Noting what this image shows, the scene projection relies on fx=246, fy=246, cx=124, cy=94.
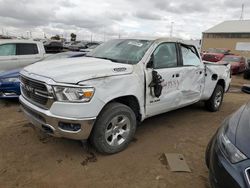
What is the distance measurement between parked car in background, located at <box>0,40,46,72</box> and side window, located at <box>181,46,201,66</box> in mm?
5899

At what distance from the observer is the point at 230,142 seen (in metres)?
2.21

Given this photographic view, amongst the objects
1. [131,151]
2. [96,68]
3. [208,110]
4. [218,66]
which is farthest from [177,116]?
[96,68]

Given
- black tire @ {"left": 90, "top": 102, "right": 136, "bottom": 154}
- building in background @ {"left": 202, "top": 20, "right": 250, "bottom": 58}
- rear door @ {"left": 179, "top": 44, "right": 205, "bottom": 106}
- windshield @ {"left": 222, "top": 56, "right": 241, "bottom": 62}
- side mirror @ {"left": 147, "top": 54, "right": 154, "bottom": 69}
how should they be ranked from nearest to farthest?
black tire @ {"left": 90, "top": 102, "right": 136, "bottom": 154}, side mirror @ {"left": 147, "top": 54, "right": 154, "bottom": 69}, rear door @ {"left": 179, "top": 44, "right": 205, "bottom": 106}, windshield @ {"left": 222, "top": 56, "right": 241, "bottom": 62}, building in background @ {"left": 202, "top": 20, "right": 250, "bottom": 58}

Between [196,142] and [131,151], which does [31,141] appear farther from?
[196,142]

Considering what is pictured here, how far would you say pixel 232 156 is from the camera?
2092mm

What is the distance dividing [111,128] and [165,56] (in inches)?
67.5

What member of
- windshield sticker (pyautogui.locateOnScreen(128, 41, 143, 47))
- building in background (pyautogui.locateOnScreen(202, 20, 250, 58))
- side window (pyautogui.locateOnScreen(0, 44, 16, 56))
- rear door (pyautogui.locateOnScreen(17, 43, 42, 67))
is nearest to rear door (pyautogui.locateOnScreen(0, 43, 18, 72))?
side window (pyautogui.locateOnScreen(0, 44, 16, 56))

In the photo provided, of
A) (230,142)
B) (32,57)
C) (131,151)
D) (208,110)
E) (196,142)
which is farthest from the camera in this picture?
(32,57)

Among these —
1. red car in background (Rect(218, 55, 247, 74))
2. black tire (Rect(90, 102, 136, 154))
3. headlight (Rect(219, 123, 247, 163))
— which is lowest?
black tire (Rect(90, 102, 136, 154))

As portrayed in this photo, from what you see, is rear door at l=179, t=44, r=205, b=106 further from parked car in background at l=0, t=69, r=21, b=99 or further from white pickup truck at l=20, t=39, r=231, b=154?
parked car in background at l=0, t=69, r=21, b=99

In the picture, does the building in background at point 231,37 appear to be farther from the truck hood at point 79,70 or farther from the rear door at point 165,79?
the truck hood at point 79,70

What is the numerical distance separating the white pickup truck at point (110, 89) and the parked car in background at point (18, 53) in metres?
4.86

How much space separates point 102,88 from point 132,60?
0.96 m

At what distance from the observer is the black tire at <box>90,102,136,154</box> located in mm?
3424
